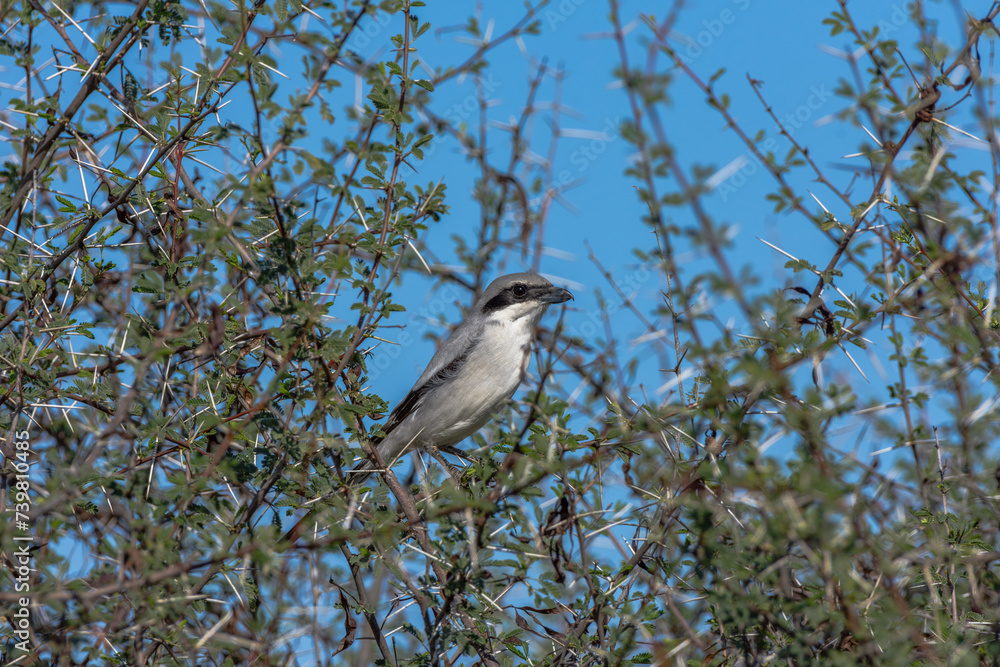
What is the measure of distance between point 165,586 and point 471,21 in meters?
3.34

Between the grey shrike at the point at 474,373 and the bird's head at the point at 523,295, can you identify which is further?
the bird's head at the point at 523,295

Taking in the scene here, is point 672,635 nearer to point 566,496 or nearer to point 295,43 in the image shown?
point 566,496

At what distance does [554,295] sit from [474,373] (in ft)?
2.87

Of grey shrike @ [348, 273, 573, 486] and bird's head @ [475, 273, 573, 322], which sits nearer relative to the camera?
grey shrike @ [348, 273, 573, 486]

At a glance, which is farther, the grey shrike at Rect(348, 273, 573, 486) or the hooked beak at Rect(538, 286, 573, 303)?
the hooked beak at Rect(538, 286, 573, 303)

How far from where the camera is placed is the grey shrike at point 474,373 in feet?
20.2

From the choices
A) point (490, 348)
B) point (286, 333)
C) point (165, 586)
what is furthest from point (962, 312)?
point (490, 348)

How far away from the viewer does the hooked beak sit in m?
6.31

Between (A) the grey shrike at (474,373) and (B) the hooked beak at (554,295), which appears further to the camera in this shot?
(B) the hooked beak at (554,295)

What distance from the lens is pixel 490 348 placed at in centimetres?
626

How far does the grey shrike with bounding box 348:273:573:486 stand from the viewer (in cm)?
616

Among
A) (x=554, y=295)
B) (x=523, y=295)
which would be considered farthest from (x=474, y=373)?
(x=554, y=295)

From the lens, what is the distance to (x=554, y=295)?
6.36m

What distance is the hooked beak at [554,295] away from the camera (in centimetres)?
631
